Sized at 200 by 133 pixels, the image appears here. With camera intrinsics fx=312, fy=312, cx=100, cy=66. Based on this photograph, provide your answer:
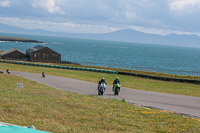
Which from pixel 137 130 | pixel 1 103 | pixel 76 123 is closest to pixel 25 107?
pixel 1 103

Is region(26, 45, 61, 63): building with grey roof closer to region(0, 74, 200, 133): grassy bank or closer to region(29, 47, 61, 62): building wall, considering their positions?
region(29, 47, 61, 62): building wall

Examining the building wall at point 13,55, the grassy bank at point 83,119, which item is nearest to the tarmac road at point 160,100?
the grassy bank at point 83,119

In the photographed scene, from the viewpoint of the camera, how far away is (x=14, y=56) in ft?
311

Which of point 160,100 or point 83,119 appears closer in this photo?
point 83,119

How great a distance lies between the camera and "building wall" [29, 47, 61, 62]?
93.1 metres

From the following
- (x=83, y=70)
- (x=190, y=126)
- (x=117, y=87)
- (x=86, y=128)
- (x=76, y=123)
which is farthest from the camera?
(x=83, y=70)

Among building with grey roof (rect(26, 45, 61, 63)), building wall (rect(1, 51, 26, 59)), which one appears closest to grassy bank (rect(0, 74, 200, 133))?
building with grey roof (rect(26, 45, 61, 63))

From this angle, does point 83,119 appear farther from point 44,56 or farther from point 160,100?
point 44,56

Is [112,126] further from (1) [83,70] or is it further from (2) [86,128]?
(1) [83,70]

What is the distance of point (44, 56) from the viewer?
94562mm

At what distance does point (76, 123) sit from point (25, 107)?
132 inches

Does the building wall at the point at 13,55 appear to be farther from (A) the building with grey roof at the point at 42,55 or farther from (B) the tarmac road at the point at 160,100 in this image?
(B) the tarmac road at the point at 160,100

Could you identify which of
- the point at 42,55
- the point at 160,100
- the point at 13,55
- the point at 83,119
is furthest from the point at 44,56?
the point at 83,119

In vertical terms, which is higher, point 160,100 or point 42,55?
point 42,55
